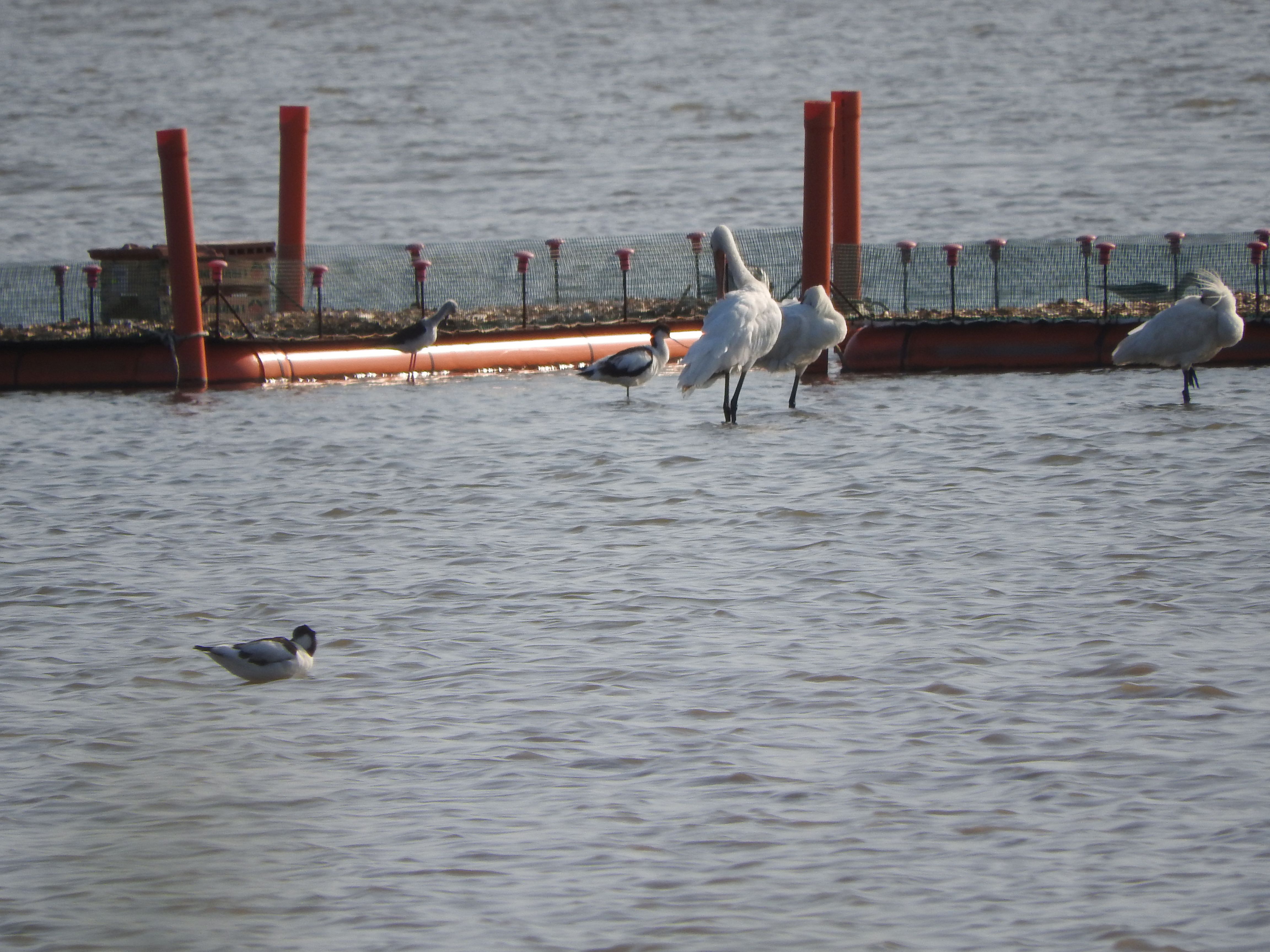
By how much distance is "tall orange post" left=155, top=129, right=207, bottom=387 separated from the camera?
20594mm

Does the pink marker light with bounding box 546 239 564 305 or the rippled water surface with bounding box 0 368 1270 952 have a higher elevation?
the pink marker light with bounding box 546 239 564 305

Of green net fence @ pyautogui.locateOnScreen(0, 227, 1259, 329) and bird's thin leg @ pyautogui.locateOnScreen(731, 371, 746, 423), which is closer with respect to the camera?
bird's thin leg @ pyautogui.locateOnScreen(731, 371, 746, 423)

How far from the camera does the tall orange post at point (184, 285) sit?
20594mm

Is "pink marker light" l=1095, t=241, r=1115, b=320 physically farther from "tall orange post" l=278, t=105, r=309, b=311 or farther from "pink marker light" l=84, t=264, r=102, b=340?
"pink marker light" l=84, t=264, r=102, b=340

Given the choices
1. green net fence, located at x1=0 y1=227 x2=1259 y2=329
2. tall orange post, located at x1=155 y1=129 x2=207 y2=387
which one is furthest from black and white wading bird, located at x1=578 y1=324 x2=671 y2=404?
tall orange post, located at x1=155 y1=129 x2=207 y2=387

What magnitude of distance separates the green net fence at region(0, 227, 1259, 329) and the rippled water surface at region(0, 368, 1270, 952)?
312 inches

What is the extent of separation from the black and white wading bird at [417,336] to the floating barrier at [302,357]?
689mm

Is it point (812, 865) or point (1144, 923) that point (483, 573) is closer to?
A: point (812, 865)

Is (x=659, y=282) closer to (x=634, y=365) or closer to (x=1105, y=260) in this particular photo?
(x=634, y=365)

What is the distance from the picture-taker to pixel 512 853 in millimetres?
6305

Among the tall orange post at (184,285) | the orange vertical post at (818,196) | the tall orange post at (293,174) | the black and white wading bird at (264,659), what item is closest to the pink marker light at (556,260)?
the orange vertical post at (818,196)

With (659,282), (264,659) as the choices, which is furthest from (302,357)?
(264,659)

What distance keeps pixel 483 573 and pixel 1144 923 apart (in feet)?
19.7

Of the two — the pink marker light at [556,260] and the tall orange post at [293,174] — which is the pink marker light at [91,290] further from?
the pink marker light at [556,260]
